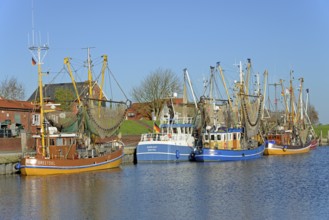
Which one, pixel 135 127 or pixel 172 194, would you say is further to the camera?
pixel 135 127

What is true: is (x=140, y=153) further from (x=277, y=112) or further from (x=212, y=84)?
(x=277, y=112)

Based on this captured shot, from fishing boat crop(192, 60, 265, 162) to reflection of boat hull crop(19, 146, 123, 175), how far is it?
1500 cm

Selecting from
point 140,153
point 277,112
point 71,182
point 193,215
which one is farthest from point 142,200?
point 277,112

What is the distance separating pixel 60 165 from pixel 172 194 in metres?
16.8

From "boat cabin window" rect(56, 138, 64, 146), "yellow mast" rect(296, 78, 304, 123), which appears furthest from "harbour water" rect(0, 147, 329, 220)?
"yellow mast" rect(296, 78, 304, 123)

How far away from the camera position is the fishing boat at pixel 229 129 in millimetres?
72562

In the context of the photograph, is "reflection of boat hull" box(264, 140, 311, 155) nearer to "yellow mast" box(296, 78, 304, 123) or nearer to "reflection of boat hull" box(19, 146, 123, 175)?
"yellow mast" box(296, 78, 304, 123)

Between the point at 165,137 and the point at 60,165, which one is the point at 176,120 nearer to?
the point at 165,137

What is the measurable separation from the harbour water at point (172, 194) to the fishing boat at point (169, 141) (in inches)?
387

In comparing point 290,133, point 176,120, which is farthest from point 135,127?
point 176,120

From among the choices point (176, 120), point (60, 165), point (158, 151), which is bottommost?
point (60, 165)

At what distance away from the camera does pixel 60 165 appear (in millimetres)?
54906

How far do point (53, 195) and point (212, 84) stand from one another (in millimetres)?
47150

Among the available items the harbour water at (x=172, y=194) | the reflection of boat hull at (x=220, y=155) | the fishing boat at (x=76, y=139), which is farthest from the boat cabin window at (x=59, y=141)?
the reflection of boat hull at (x=220, y=155)
